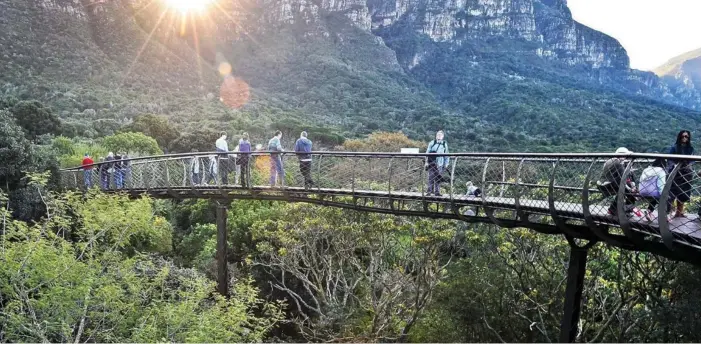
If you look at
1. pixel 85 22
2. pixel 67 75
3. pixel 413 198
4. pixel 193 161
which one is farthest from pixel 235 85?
pixel 413 198

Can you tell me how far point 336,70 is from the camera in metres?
89.3

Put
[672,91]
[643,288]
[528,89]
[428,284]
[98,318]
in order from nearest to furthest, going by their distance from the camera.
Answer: [98,318] → [643,288] → [428,284] → [528,89] → [672,91]

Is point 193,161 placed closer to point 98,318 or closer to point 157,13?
point 98,318

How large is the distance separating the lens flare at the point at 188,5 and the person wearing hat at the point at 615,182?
90.6 meters

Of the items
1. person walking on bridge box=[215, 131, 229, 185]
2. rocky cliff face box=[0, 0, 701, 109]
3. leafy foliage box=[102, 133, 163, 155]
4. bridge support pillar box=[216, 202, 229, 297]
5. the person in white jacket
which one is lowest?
bridge support pillar box=[216, 202, 229, 297]

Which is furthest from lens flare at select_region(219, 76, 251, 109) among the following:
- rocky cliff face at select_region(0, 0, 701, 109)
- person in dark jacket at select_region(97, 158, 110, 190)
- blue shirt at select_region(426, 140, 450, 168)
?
blue shirt at select_region(426, 140, 450, 168)

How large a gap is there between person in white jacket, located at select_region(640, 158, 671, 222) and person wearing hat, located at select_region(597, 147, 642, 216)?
0.45 ft

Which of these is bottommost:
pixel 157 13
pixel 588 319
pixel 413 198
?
pixel 588 319

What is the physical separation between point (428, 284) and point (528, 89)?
86.0 m

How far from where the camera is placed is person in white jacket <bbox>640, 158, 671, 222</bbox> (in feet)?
17.3

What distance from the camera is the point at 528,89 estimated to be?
91812mm

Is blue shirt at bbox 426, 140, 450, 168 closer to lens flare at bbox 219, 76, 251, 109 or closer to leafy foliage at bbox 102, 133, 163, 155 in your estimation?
leafy foliage at bbox 102, 133, 163, 155

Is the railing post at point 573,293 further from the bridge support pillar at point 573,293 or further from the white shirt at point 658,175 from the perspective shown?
the white shirt at point 658,175

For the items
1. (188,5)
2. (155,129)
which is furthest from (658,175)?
(188,5)
